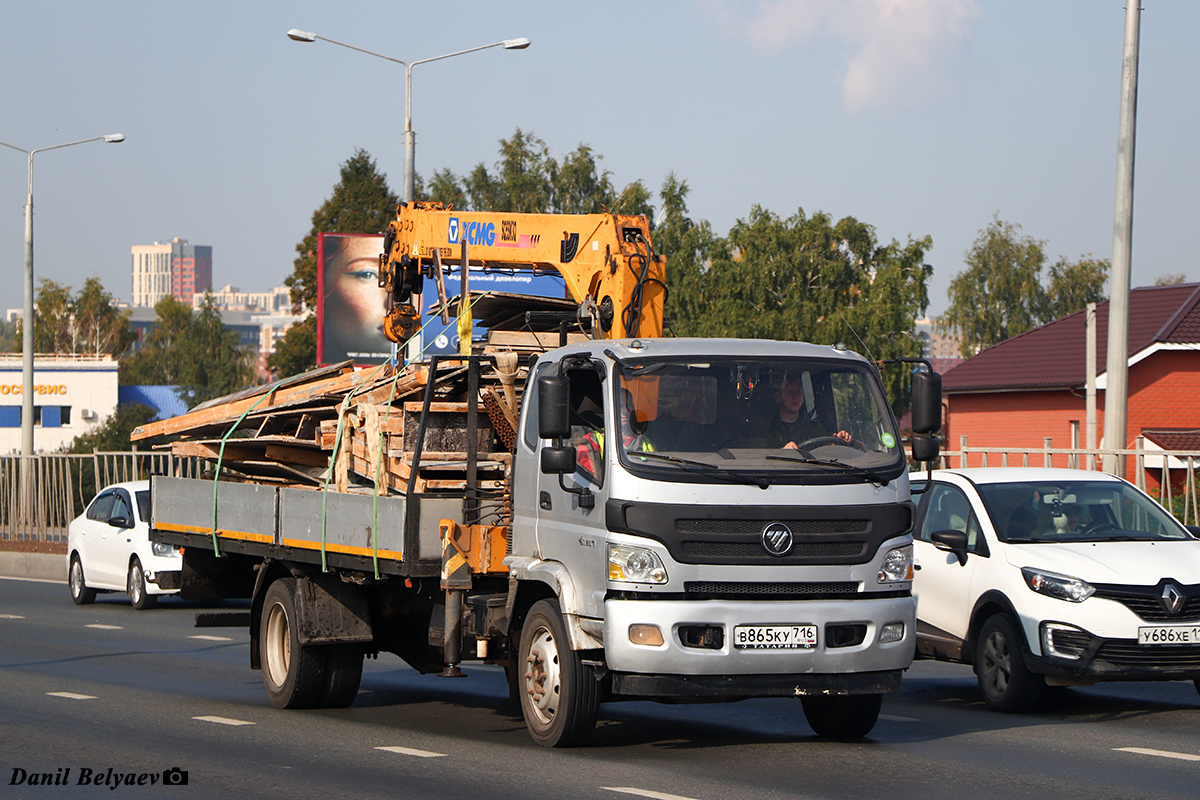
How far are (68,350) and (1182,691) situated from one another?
11368cm

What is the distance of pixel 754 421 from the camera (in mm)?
8477

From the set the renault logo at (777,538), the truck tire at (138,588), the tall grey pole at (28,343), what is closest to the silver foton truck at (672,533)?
the renault logo at (777,538)

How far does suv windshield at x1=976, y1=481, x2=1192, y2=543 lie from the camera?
1089 centimetres

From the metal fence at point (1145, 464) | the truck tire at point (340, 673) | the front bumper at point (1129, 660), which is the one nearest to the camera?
the front bumper at point (1129, 660)

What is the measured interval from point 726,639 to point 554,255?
639 centimetres

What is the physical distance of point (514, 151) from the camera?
226ft

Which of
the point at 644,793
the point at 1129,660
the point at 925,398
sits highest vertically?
the point at 925,398

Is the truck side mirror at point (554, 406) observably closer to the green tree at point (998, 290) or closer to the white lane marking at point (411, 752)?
the white lane marking at point (411, 752)

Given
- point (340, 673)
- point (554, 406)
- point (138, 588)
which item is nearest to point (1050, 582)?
point (554, 406)

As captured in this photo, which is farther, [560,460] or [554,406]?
[560,460]

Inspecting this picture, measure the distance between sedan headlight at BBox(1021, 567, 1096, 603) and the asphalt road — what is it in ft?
2.64

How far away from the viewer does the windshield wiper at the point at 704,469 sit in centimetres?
807

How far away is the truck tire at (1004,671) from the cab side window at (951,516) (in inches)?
23.2

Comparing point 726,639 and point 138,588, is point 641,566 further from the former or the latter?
point 138,588
